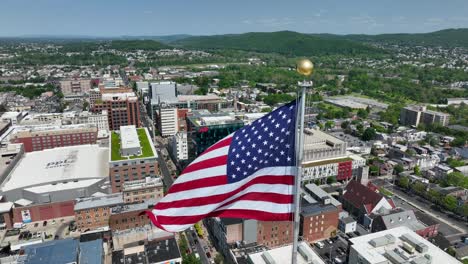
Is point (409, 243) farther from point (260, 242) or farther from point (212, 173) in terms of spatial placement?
point (212, 173)

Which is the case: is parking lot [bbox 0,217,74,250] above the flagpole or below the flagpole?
below

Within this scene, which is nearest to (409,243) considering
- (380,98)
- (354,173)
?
(354,173)

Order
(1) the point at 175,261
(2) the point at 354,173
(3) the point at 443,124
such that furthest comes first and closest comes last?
(3) the point at 443,124 < (2) the point at 354,173 < (1) the point at 175,261

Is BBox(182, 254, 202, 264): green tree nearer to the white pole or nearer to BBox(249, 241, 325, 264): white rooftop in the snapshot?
BBox(249, 241, 325, 264): white rooftop

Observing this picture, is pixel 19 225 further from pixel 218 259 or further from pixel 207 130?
pixel 207 130

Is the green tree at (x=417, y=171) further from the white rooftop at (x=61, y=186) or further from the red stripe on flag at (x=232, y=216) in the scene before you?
the red stripe on flag at (x=232, y=216)

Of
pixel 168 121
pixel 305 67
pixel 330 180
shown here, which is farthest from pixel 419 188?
pixel 168 121

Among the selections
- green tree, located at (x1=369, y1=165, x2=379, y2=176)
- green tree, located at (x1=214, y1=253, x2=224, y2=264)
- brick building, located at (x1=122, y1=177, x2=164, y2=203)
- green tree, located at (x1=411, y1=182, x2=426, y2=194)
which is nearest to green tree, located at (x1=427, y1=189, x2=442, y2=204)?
green tree, located at (x1=411, y1=182, x2=426, y2=194)
